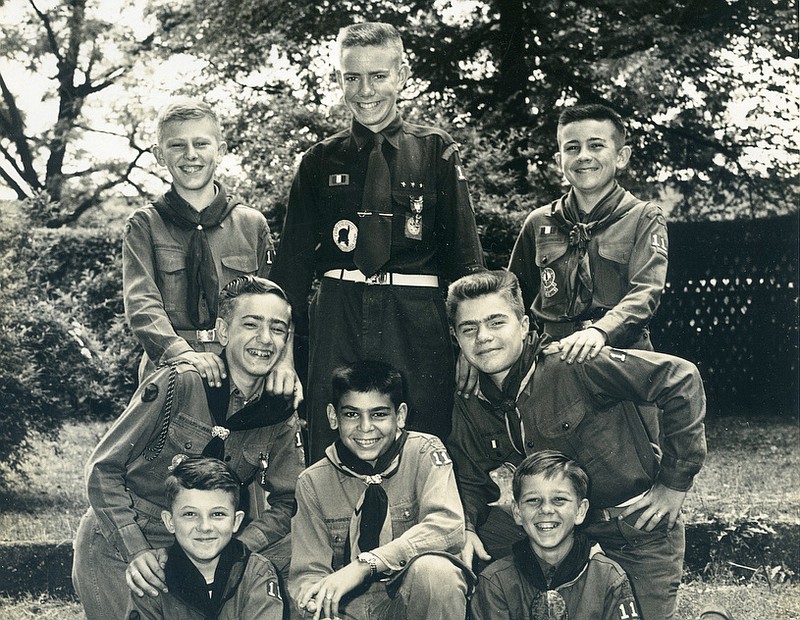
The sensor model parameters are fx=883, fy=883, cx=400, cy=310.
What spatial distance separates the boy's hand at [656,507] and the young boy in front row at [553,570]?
0.20 meters

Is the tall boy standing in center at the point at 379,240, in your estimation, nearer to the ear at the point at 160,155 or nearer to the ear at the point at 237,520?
the ear at the point at 237,520

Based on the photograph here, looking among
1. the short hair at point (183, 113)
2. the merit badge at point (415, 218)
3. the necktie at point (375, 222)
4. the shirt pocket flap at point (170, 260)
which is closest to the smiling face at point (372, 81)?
the necktie at point (375, 222)

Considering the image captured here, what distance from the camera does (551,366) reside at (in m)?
3.42

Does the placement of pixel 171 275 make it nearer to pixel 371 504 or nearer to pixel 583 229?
pixel 371 504

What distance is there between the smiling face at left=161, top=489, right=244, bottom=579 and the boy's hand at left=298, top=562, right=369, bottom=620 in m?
0.39

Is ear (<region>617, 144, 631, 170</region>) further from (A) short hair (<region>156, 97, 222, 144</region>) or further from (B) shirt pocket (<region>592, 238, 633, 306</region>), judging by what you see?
(A) short hair (<region>156, 97, 222, 144</region>)

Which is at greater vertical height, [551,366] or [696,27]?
[696,27]

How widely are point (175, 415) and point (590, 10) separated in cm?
251

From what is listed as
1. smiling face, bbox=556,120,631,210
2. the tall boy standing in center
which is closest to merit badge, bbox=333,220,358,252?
the tall boy standing in center

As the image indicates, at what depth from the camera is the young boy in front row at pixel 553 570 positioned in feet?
10.8

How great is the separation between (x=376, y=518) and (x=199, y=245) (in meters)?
1.29

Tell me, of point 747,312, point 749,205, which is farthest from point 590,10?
point 747,312

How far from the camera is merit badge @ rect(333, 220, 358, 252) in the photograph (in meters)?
3.51

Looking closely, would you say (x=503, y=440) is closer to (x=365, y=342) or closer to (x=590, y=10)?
(x=365, y=342)
